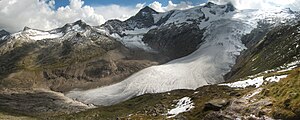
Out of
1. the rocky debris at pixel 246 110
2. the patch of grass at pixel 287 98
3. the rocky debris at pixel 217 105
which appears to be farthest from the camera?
the rocky debris at pixel 217 105

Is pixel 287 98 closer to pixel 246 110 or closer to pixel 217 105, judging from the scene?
pixel 246 110

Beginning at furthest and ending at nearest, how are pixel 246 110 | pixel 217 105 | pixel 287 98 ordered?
pixel 217 105 → pixel 246 110 → pixel 287 98

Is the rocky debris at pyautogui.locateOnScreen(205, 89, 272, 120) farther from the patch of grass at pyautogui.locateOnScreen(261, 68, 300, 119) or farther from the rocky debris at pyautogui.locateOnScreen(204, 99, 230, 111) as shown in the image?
the rocky debris at pyautogui.locateOnScreen(204, 99, 230, 111)

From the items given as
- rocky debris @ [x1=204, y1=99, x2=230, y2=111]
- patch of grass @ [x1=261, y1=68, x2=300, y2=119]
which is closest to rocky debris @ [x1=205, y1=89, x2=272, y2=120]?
patch of grass @ [x1=261, y1=68, x2=300, y2=119]

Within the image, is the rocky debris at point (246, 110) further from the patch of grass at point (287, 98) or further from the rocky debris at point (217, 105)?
the rocky debris at point (217, 105)

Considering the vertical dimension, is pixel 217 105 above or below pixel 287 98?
below

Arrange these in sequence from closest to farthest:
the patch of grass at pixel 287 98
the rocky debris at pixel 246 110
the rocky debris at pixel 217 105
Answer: the patch of grass at pixel 287 98
the rocky debris at pixel 246 110
the rocky debris at pixel 217 105

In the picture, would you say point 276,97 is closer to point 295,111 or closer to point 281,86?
point 281,86

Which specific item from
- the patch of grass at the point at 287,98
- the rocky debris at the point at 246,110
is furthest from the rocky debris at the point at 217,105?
the patch of grass at the point at 287,98

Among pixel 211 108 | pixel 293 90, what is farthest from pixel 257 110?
pixel 211 108

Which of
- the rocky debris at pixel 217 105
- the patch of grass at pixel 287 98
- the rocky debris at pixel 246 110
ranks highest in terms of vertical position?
the patch of grass at pixel 287 98

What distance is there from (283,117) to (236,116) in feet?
36.2

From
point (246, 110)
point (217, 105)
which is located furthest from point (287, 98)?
point (217, 105)

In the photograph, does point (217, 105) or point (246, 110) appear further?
point (217, 105)
